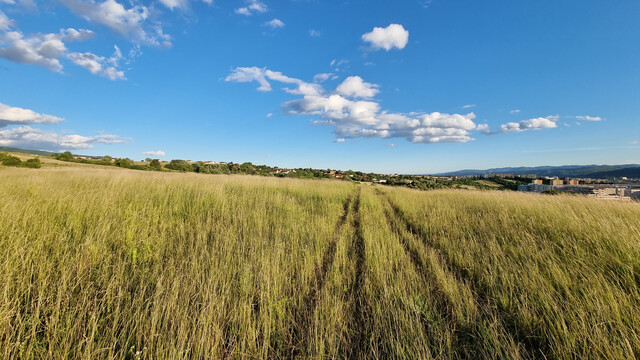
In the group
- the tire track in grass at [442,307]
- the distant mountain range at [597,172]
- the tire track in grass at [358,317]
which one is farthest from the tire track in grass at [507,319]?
the distant mountain range at [597,172]

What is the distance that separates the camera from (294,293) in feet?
7.69

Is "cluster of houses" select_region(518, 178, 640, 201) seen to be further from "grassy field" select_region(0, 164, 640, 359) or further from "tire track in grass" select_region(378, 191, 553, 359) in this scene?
"tire track in grass" select_region(378, 191, 553, 359)

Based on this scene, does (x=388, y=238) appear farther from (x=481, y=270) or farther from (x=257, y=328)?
(x=257, y=328)

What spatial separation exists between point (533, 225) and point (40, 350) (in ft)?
24.6

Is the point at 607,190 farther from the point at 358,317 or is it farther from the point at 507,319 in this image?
the point at 358,317

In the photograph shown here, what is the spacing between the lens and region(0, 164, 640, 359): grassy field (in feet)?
5.26

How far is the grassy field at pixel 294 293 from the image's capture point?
1.60 m

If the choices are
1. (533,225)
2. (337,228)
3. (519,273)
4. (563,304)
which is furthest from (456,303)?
(533,225)

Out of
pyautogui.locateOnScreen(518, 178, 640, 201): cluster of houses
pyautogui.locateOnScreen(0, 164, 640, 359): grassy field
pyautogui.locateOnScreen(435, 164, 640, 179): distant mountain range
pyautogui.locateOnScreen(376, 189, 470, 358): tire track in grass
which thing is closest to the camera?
pyautogui.locateOnScreen(0, 164, 640, 359): grassy field

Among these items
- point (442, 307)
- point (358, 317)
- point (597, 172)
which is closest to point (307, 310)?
point (358, 317)

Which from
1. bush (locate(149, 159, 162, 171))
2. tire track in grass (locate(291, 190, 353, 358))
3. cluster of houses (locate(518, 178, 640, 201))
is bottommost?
tire track in grass (locate(291, 190, 353, 358))

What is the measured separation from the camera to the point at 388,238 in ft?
13.6

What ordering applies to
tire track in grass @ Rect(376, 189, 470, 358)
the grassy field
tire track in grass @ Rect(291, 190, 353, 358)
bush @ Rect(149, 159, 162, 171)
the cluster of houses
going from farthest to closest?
bush @ Rect(149, 159, 162, 171), the cluster of houses, tire track in grass @ Rect(376, 189, 470, 358), tire track in grass @ Rect(291, 190, 353, 358), the grassy field

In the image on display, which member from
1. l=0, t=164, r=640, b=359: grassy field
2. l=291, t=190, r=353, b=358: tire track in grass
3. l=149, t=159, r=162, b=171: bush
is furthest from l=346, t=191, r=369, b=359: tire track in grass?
l=149, t=159, r=162, b=171: bush
